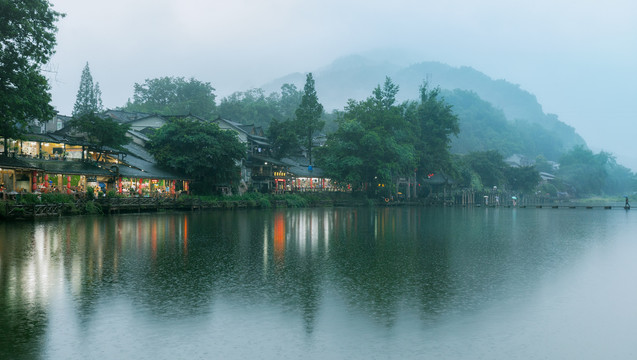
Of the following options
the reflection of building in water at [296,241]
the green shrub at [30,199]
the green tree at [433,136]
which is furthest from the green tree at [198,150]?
the green tree at [433,136]

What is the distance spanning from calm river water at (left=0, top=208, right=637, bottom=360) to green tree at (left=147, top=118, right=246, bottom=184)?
116 ft

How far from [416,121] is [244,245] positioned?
246 ft

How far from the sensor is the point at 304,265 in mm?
18969

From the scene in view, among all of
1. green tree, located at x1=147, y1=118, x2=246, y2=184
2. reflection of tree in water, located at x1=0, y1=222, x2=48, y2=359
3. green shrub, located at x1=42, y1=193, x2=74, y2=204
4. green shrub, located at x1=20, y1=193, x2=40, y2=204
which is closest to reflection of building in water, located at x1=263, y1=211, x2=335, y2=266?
reflection of tree in water, located at x1=0, y1=222, x2=48, y2=359

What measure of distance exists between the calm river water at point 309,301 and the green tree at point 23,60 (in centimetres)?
1359

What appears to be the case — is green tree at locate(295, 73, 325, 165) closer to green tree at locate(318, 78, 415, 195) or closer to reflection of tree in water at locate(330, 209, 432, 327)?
green tree at locate(318, 78, 415, 195)

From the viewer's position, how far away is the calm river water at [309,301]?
31.7 ft

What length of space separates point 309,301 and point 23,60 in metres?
32.8

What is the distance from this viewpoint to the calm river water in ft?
31.7

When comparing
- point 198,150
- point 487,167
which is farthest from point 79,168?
point 487,167

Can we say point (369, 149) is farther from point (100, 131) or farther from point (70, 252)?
point (70, 252)

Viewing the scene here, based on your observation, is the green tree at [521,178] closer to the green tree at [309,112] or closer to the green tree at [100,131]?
the green tree at [309,112]

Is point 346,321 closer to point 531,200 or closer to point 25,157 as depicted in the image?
point 25,157

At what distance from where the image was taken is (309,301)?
13211 millimetres
